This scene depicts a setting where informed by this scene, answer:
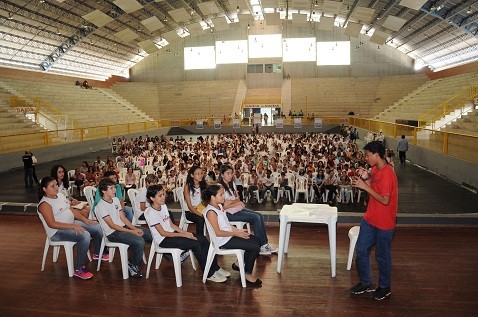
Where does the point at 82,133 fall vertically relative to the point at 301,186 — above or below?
above

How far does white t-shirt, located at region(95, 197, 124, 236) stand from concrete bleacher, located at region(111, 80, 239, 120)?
112ft

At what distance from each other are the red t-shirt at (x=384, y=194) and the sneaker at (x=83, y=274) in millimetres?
3710

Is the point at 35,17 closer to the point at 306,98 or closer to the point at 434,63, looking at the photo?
the point at 306,98

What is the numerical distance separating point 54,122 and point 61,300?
65.3 ft

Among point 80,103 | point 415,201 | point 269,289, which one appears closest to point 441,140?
point 415,201

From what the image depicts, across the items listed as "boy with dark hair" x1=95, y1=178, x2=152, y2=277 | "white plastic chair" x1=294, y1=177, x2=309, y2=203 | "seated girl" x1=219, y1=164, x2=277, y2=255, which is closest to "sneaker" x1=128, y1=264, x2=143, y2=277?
"boy with dark hair" x1=95, y1=178, x2=152, y2=277

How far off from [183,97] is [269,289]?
38.6m

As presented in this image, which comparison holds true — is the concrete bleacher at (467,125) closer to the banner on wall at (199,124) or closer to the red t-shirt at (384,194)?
the red t-shirt at (384,194)

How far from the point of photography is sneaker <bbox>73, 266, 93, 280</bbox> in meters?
5.27

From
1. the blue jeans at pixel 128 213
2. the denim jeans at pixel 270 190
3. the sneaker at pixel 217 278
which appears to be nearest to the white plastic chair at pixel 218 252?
the sneaker at pixel 217 278

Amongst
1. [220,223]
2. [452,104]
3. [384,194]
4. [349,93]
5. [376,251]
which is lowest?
[376,251]

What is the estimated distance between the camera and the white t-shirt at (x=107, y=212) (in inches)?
206

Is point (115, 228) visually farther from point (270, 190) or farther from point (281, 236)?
point (270, 190)

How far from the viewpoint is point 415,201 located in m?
9.84
